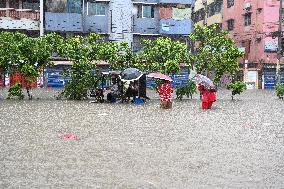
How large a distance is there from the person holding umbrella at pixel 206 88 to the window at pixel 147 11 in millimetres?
24130

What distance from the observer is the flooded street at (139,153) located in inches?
303

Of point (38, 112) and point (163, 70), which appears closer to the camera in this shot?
point (38, 112)

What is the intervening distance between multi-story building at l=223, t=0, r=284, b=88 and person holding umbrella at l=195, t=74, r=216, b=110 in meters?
28.6

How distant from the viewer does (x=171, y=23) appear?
Answer: 45.2 meters

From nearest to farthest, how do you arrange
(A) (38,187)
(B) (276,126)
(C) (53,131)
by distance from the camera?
(A) (38,187)
(C) (53,131)
(B) (276,126)

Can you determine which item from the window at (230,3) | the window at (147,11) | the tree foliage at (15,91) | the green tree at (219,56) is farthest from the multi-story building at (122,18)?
the tree foliage at (15,91)

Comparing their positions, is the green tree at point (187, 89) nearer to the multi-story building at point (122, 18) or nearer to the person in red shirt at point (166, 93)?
the person in red shirt at point (166, 93)

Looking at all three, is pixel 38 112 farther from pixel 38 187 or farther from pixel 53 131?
pixel 38 187

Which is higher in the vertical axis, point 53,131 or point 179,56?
point 179,56

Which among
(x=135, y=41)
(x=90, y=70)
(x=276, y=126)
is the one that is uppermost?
(x=135, y=41)

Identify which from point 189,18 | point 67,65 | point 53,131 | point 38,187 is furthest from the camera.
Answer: point 189,18

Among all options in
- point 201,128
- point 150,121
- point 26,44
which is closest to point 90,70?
point 26,44

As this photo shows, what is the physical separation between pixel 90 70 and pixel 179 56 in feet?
19.5

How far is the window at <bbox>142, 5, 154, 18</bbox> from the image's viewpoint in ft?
149
